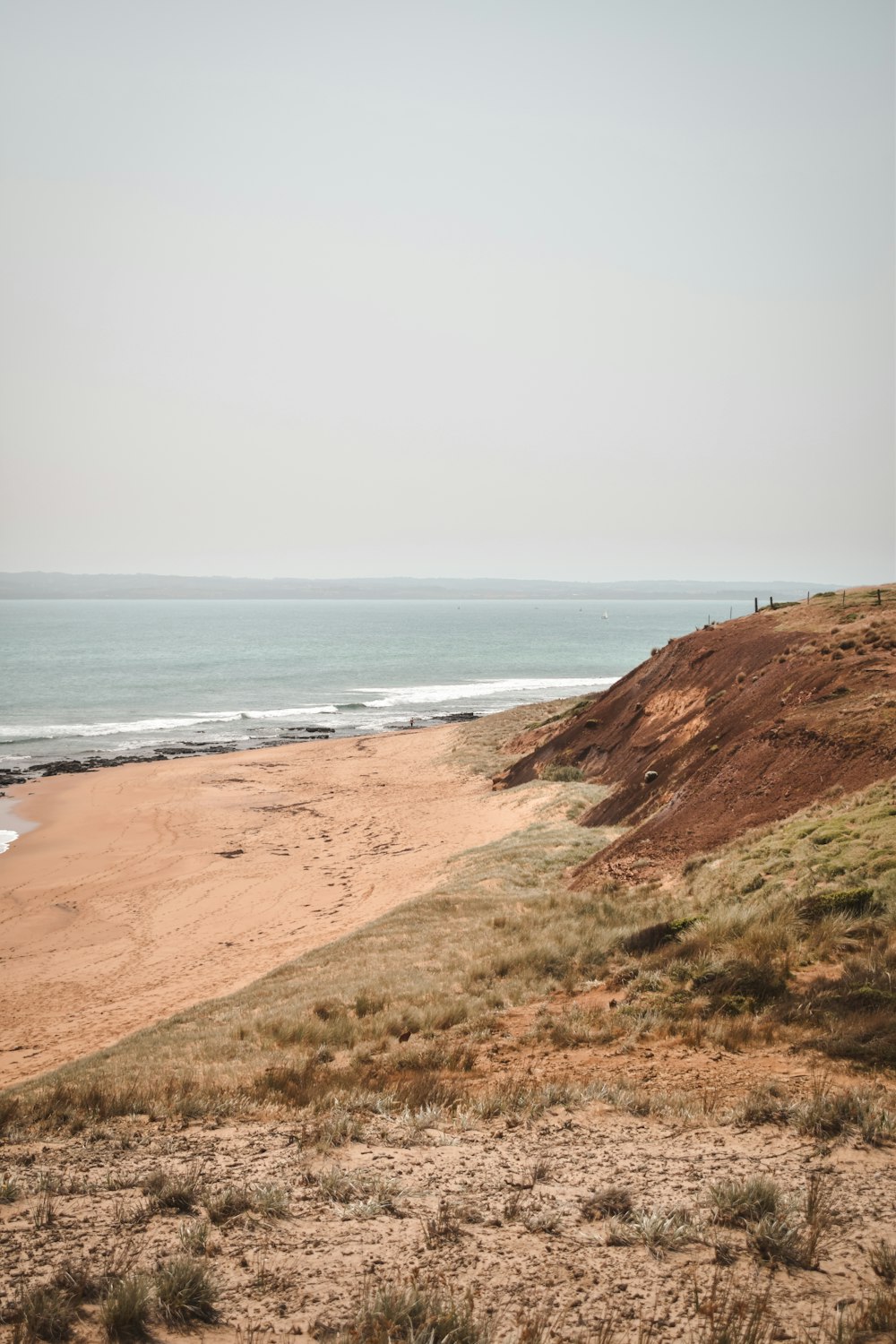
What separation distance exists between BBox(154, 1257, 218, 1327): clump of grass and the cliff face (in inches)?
459

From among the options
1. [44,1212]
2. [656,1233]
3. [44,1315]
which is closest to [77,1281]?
[44,1315]

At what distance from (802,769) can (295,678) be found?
238 feet

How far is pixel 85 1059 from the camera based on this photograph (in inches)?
441

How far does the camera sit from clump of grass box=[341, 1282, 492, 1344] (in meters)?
4.12

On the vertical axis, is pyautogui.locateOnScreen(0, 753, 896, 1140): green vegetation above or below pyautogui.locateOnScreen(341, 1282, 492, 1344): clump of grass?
below

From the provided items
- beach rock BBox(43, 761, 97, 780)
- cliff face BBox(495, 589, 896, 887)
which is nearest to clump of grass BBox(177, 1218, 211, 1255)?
cliff face BBox(495, 589, 896, 887)

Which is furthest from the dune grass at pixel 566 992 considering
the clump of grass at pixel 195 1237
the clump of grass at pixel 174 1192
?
the clump of grass at pixel 195 1237

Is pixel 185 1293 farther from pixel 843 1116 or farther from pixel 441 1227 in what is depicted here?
pixel 843 1116

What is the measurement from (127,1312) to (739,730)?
17736mm

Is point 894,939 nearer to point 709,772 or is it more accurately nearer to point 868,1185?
point 868,1185

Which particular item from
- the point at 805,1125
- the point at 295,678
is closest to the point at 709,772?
the point at 805,1125

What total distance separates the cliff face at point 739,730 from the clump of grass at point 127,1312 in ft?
39.2

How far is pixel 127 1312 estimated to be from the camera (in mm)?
4297

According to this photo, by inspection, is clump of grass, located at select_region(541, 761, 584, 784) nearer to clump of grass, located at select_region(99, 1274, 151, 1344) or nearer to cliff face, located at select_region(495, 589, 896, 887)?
cliff face, located at select_region(495, 589, 896, 887)
